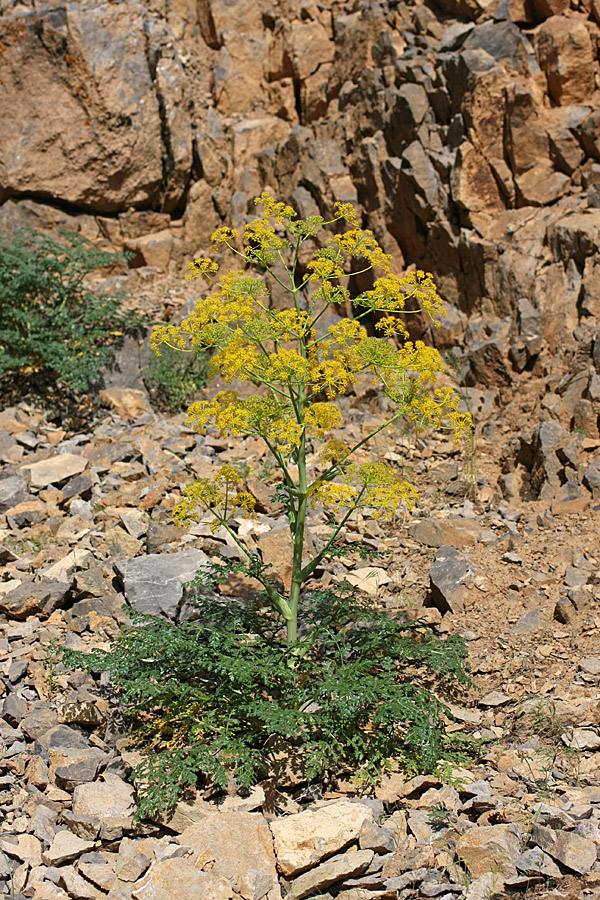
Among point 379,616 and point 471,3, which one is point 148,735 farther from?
point 471,3

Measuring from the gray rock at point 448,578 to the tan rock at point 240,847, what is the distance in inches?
91.0

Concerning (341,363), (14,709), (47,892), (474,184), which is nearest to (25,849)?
(47,892)

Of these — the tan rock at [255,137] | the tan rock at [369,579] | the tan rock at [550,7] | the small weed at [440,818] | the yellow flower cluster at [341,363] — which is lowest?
the tan rock at [369,579]

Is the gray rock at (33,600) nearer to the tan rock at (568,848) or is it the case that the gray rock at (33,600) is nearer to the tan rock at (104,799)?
the tan rock at (104,799)

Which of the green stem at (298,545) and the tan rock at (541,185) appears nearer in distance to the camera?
the green stem at (298,545)

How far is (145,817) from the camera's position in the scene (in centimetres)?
384

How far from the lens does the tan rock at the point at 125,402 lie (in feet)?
30.6

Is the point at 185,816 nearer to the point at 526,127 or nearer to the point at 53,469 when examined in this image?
the point at 53,469

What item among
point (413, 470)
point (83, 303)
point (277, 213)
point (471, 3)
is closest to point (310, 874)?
point (277, 213)

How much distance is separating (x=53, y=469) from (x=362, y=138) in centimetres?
652

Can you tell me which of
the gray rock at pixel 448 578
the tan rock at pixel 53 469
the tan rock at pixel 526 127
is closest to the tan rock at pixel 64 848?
the gray rock at pixel 448 578

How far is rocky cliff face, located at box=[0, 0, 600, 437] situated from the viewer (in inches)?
337

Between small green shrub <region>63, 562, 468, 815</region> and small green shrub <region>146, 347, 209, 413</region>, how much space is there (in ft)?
17.1

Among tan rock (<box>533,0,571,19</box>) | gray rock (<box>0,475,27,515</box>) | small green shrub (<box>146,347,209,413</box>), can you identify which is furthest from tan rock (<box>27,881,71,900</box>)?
tan rock (<box>533,0,571,19</box>)
